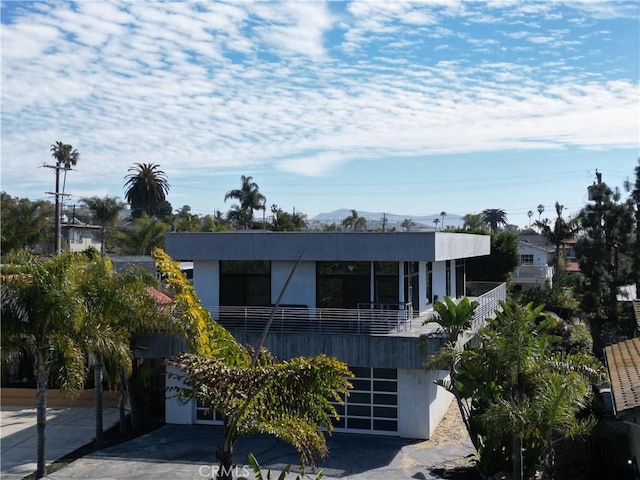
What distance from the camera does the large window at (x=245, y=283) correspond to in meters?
23.0

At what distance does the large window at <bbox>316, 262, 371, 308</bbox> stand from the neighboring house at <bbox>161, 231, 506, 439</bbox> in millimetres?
35

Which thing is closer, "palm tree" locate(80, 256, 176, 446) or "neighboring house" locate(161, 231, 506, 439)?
"palm tree" locate(80, 256, 176, 446)

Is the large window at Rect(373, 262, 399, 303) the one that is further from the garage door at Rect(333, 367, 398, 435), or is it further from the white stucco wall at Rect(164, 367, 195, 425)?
the white stucco wall at Rect(164, 367, 195, 425)

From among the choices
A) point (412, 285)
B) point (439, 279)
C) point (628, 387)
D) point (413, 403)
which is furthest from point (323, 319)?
point (628, 387)

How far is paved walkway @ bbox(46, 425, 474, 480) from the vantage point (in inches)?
637

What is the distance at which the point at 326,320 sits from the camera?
67.6 ft

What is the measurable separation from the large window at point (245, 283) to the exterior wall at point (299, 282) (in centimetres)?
31

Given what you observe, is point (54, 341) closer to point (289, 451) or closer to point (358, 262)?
point (289, 451)

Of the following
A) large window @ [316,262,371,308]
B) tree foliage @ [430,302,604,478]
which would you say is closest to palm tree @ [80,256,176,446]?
large window @ [316,262,371,308]

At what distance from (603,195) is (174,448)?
24.6 m

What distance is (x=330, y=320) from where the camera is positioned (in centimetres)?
2050

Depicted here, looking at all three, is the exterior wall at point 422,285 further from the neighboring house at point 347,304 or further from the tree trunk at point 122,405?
the tree trunk at point 122,405

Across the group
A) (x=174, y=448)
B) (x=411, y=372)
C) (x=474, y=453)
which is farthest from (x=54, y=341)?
(x=474, y=453)

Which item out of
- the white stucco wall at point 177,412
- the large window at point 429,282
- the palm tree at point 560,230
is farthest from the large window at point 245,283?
the palm tree at point 560,230
